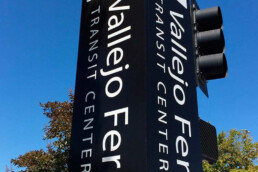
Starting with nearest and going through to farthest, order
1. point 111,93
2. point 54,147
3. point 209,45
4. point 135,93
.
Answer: point 209,45 < point 135,93 < point 111,93 < point 54,147

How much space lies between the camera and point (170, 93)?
4.69 m

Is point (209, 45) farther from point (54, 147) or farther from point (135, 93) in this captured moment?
point (54, 147)

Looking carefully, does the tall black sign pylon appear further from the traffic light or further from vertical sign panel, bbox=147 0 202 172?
the traffic light

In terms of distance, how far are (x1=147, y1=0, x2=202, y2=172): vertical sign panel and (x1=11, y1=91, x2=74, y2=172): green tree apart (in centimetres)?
1206

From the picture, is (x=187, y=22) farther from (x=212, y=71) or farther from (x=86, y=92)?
(x=86, y=92)

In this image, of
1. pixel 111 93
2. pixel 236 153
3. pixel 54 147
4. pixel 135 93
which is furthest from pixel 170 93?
pixel 236 153

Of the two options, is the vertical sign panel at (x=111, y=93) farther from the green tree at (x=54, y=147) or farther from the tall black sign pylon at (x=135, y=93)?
the green tree at (x=54, y=147)

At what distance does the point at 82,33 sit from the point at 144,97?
239 centimetres

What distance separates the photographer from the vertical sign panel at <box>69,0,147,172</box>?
4.09 metres

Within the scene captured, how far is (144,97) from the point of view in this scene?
4.16 metres

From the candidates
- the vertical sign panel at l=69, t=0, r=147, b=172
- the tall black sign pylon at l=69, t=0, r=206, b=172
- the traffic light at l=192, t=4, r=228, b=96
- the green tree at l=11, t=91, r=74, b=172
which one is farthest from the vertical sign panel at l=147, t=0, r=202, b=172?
the green tree at l=11, t=91, r=74, b=172

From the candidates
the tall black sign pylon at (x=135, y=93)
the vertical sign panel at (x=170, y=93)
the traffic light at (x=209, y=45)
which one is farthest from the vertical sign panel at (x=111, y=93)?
the traffic light at (x=209, y=45)

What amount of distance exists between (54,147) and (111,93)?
1302 centimetres

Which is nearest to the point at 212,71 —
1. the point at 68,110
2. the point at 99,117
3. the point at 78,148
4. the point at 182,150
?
the point at 182,150
